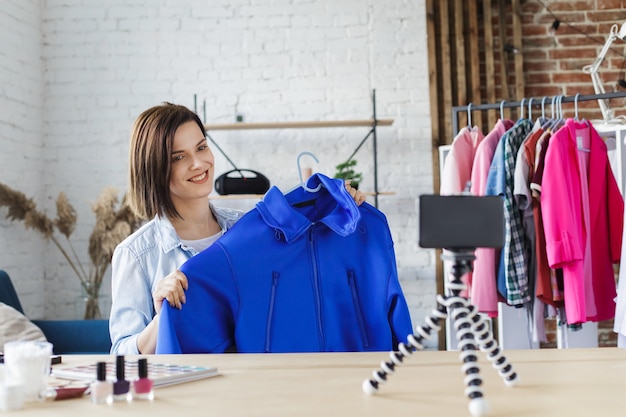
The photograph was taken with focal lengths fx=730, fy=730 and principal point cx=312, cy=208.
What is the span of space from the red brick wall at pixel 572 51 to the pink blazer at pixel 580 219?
1529mm

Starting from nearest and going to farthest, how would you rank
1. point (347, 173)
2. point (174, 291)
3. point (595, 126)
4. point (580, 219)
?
point (174, 291), point (580, 219), point (595, 126), point (347, 173)

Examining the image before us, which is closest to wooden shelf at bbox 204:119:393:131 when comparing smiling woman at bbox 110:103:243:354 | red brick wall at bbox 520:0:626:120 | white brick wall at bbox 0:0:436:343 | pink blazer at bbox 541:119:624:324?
white brick wall at bbox 0:0:436:343

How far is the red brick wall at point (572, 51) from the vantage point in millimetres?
4973

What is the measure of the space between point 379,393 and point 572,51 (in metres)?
4.53

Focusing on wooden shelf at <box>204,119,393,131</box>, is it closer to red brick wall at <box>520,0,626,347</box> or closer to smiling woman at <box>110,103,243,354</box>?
red brick wall at <box>520,0,626,347</box>

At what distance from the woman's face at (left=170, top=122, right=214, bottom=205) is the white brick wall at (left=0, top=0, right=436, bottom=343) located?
8.98 ft

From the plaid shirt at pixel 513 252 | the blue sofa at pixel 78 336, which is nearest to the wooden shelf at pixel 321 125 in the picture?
the plaid shirt at pixel 513 252

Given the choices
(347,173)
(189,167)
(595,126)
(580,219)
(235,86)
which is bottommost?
(580,219)

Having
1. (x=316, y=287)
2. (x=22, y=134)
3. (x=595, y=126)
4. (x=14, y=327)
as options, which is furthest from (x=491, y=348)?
(x=22, y=134)

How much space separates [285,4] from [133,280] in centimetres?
338

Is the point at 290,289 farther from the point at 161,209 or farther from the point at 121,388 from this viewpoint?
the point at 121,388

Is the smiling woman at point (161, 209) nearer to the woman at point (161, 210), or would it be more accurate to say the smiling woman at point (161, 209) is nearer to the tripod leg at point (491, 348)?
the woman at point (161, 210)

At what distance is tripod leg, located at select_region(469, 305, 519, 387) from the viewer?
0.96m

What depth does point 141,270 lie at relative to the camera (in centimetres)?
207
